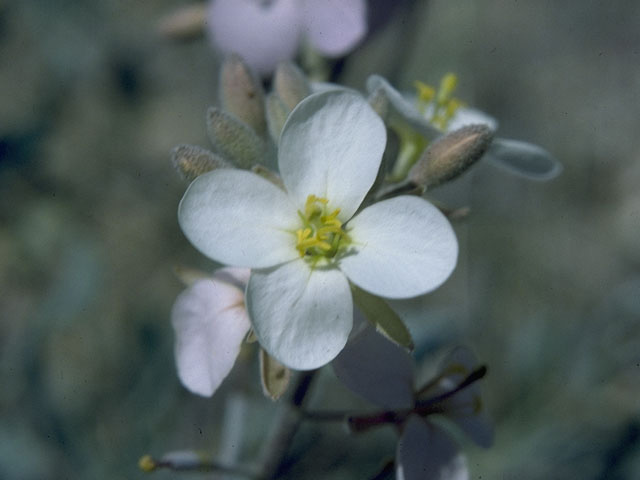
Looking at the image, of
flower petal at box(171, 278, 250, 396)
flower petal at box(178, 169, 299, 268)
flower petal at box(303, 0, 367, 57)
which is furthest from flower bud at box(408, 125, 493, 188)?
flower petal at box(303, 0, 367, 57)

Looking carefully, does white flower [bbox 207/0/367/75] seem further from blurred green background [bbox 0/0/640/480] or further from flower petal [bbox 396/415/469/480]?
flower petal [bbox 396/415/469/480]

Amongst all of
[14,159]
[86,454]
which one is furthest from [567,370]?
[14,159]

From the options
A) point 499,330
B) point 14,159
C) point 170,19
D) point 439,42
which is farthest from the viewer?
point 439,42

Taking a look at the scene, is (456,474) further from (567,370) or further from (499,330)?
(499,330)

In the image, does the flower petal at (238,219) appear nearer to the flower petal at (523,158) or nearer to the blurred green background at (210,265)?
the flower petal at (523,158)

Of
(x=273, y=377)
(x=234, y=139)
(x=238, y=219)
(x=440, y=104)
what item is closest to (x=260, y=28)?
(x=440, y=104)

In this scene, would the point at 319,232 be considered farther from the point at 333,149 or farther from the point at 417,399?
the point at 417,399
